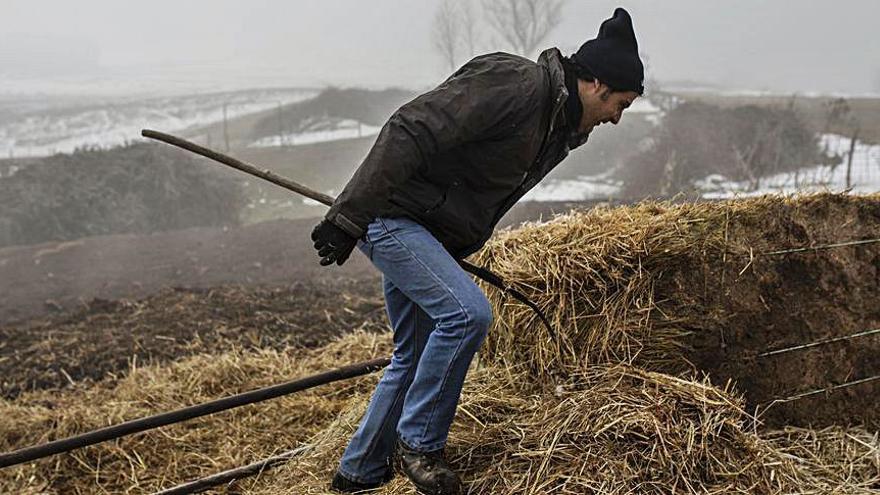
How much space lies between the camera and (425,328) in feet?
10.9

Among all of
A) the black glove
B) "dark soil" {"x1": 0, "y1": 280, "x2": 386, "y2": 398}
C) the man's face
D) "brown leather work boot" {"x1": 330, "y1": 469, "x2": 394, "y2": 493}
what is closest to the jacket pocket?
the black glove

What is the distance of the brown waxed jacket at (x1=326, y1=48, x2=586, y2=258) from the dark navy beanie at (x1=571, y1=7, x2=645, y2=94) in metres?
0.12

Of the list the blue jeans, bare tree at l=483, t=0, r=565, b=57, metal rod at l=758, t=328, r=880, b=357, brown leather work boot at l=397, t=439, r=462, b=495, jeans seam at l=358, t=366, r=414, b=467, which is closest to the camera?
the blue jeans

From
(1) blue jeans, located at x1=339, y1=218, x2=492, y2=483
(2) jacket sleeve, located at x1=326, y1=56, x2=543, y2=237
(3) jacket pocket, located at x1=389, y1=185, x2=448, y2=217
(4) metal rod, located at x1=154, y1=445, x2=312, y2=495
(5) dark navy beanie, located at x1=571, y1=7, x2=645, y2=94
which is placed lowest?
(4) metal rod, located at x1=154, y1=445, x2=312, y2=495

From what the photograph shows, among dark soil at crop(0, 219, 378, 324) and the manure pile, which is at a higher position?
the manure pile

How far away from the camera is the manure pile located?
307cm

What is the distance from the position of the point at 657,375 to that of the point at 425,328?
99 centimetres

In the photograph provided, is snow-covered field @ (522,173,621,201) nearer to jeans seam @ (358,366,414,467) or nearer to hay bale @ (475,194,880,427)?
hay bale @ (475,194,880,427)

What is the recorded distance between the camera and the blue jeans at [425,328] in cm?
296

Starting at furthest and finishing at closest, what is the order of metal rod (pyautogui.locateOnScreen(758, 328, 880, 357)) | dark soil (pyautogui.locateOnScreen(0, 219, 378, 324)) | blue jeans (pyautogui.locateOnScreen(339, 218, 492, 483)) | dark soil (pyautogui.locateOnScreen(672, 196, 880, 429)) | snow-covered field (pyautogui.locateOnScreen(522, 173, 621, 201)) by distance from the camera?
1. snow-covered field (pyautogui.locateOnScreen(522, 173, 621, 201))
2. dark soil (pyautogui.locateOnScreen(0, 219, 378, 324))
3. metal rod (pyautogui.locateOnScreen(758, 328, 880, 357))
4. dark soil (pyautogui.locateOnScreen(672, 196, 880, 429))
5. blue jeans (pyautogui.locateOnScreen(339, 218, 492, 483))

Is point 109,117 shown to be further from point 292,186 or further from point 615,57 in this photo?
point 615,57

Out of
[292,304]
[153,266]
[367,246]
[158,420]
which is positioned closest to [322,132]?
[153,266]

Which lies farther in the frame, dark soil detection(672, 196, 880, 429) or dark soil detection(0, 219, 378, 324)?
dark soil detection(0, 219, 378, 324)

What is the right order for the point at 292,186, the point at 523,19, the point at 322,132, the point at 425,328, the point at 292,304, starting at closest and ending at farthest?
the point at 425,328 → the point at 292,186 → the point at 292,304 → the point at 322,132 → the point at 523,19
